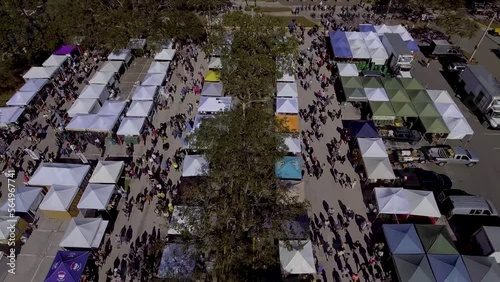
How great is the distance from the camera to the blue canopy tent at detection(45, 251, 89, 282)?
20.0 m

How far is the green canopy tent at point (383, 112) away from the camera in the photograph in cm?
3039

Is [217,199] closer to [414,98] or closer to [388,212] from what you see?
[388,212]

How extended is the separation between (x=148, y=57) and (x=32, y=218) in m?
23.2

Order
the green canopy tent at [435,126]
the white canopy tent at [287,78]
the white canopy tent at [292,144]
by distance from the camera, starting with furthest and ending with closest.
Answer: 1. the white canopy tent at [287,78]
2. the green canopy tent at [435,126]
3. the white canopy tent at [292,144]

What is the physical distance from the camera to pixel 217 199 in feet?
58.8

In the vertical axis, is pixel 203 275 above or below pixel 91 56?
below

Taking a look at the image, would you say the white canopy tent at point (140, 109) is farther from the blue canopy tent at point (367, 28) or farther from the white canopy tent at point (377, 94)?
the blue canopy tent at point (367, 28)

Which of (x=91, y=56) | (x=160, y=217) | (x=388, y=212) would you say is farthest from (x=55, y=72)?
(x=388, y=212)

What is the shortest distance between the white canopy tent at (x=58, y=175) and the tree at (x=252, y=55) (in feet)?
49.1

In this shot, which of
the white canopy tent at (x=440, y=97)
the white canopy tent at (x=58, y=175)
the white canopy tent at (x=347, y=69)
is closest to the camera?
the white canopy tent at (x=58, y=175)

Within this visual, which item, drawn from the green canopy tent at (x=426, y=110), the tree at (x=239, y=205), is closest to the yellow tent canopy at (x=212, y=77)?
the tree at (x=239, y=205)

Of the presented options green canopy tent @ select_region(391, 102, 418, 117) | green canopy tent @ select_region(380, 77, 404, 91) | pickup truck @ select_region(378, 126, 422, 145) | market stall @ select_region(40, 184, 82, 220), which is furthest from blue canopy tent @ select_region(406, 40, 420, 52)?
market stall @ select_region(40, 184, 82, 220)

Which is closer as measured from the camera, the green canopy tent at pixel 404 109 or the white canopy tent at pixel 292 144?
the white canopy tent at pixel 292 144

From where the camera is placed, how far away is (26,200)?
A: 24359 millimetres
